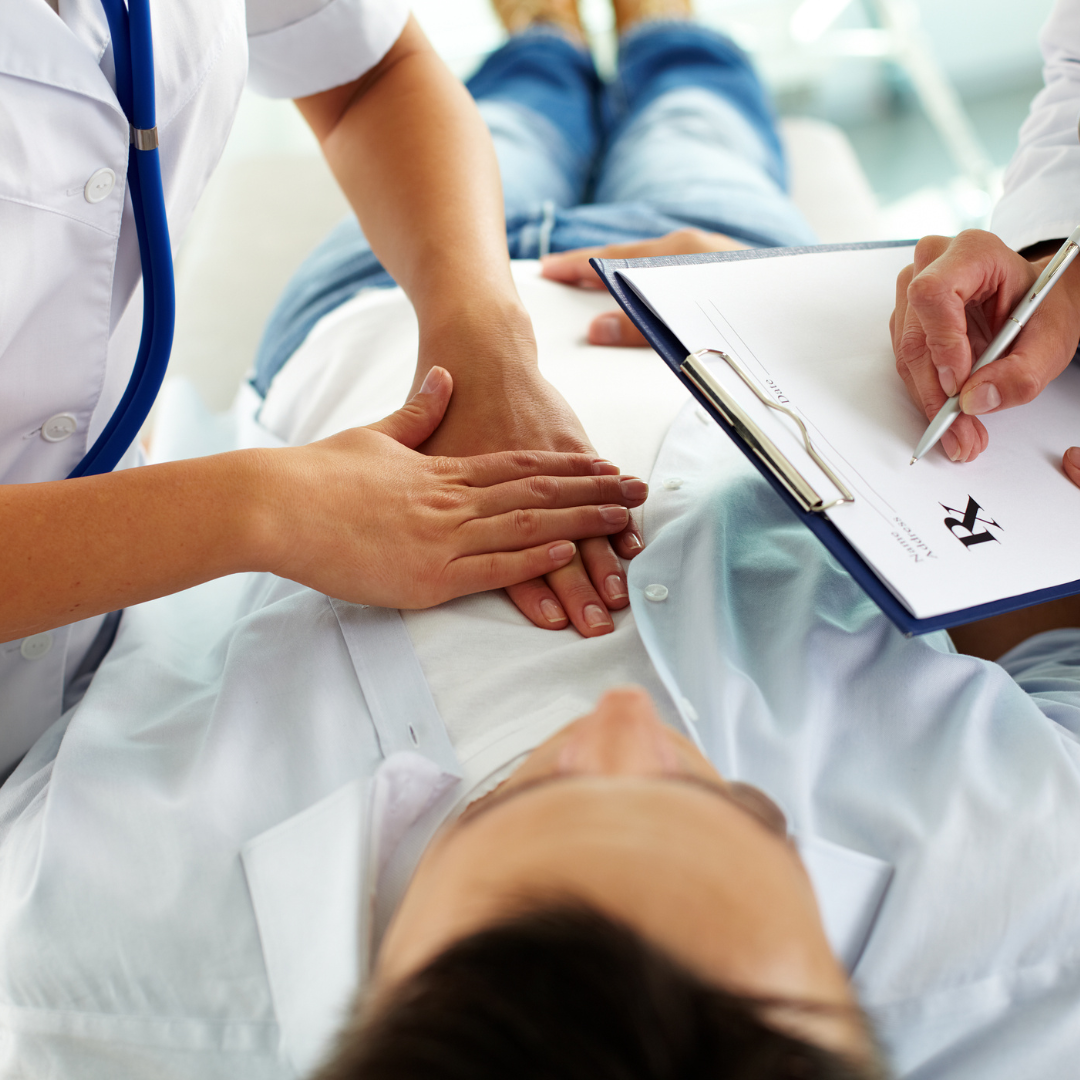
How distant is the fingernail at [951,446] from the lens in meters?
0.69

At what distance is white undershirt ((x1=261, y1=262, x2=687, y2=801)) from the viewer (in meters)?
0.67

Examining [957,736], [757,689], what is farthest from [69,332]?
[957,736]

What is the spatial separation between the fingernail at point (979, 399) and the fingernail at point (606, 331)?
0.47m

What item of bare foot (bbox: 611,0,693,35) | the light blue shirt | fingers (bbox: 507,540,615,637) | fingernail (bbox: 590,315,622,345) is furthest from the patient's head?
bare foot (bbox: 611,0,693,35)

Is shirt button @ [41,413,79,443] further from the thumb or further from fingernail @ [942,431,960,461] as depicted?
fingernail @ [942,431,960,461]

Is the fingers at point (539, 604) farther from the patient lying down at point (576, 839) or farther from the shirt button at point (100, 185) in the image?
the shirt button at point (100, 185)

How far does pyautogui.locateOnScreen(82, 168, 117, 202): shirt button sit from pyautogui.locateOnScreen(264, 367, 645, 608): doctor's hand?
0.77ft

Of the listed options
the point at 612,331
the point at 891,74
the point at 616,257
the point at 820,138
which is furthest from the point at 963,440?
the point at 891,74

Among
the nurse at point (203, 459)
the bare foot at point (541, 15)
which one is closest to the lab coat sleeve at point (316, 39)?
the nurse at point (203, 459)

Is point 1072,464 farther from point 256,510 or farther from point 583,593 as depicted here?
point 256,510

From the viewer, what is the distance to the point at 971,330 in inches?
30.9

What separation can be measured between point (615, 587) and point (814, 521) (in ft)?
0.64

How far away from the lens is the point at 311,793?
655 millimetres

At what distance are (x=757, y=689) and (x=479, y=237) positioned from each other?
575mm
